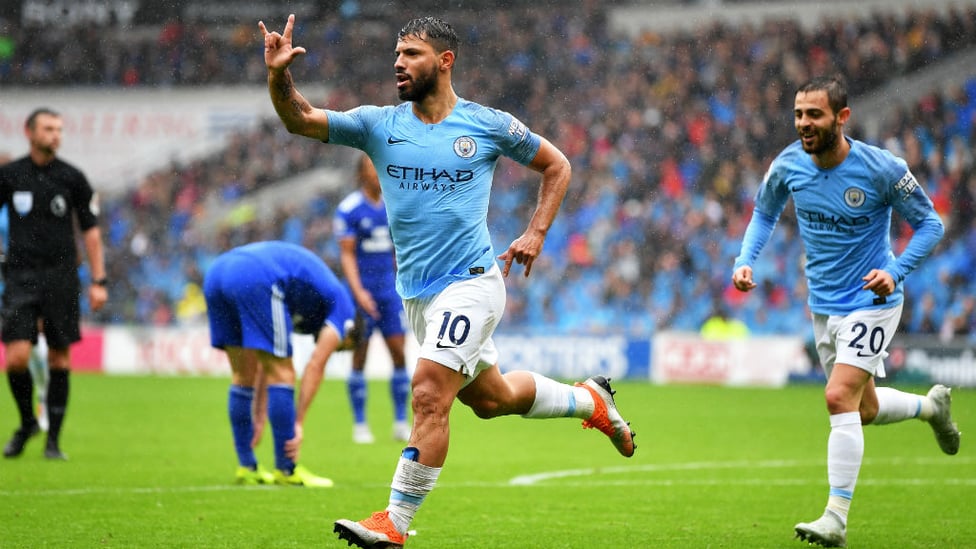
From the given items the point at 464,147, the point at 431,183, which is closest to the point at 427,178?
the point at 431,183

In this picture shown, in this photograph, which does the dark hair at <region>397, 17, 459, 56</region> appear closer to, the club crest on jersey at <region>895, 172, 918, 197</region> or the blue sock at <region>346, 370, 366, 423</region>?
the club crest on jersey at <region>895, 172, 918, 197</region>

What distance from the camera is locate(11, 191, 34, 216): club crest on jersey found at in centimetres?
1004

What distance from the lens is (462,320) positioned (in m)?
5.86

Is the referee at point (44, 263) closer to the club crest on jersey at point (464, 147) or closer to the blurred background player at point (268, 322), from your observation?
the blurred background player at point (268, 322)

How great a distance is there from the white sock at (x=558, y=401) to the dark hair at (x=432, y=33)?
1.73 m

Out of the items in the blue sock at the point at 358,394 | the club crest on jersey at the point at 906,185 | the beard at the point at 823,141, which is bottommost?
the blue sock at the point at 358,394

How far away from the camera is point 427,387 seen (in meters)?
5.77

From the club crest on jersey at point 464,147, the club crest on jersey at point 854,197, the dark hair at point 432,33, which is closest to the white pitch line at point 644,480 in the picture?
the club crest on jersey at point 854,197

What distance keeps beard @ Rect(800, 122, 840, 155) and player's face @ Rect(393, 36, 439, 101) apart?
211 cm

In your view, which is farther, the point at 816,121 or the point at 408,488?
the point at 816,121

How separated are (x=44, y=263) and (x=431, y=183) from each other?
520cm

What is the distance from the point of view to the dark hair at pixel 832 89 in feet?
22.3

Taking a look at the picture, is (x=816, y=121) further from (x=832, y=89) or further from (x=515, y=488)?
(x=515, y=488)

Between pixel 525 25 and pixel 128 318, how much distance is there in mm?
11803
